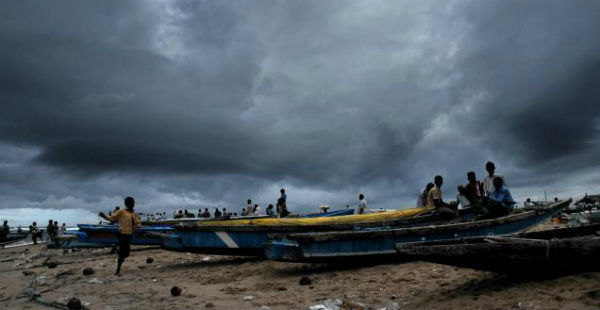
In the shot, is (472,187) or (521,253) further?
(472,187)

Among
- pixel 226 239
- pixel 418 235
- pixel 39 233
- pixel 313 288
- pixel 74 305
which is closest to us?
pixel 74 305

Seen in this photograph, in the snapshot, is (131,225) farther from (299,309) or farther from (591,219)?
(591,219)

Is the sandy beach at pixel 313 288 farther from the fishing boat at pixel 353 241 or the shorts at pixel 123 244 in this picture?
the shorts at pixel 123 244

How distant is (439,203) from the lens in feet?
35.5

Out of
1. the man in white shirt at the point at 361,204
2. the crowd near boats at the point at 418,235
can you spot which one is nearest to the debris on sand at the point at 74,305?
the crowd near boats at the point at 418,235

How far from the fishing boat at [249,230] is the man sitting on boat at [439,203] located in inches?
13.9

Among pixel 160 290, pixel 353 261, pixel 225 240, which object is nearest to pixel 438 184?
pixel 353 261

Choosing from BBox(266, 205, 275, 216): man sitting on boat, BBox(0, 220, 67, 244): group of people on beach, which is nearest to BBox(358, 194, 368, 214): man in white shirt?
BBox(266, 205, 275, 216): man sitting on boat

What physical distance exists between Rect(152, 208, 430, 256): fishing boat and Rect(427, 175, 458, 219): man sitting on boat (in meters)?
0.35

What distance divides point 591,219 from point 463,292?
2224cm

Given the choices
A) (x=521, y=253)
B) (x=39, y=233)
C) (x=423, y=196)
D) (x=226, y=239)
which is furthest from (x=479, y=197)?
(x=39, y=233)

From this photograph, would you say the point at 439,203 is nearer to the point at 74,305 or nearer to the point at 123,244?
the point at 123,244

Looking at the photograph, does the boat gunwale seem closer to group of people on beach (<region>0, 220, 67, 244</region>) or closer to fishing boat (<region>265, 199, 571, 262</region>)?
fishing boat (<region>265, 199, 571, 262</region>)

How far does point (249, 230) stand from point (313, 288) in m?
3.76
